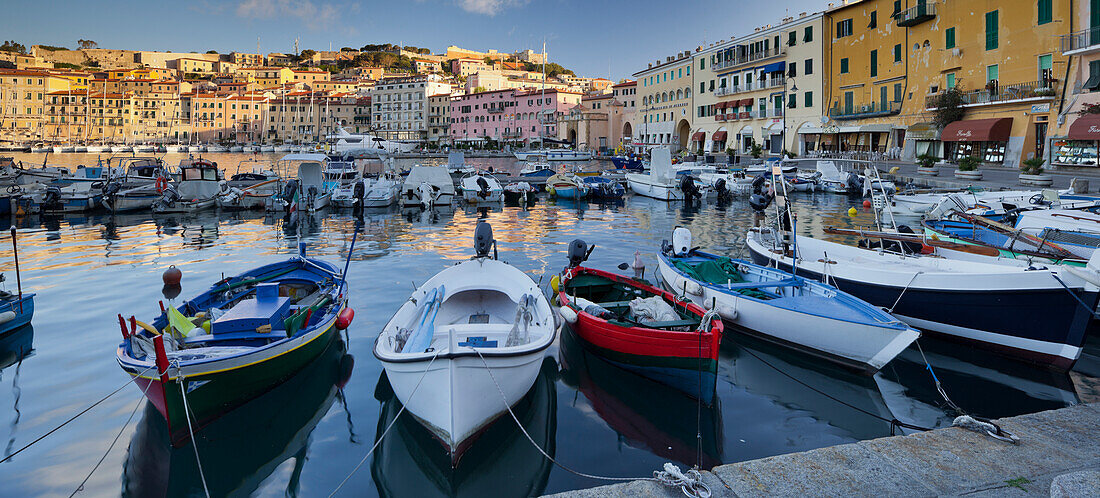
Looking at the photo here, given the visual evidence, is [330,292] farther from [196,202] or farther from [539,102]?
[539,102]

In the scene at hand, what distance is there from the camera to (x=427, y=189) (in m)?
32.4

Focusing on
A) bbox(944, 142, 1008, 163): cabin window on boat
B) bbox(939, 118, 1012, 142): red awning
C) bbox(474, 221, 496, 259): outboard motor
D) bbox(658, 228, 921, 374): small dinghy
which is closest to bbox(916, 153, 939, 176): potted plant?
bbox(939, 118, 1012, 142): red awning

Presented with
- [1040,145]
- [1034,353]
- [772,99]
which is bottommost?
[1034,353]

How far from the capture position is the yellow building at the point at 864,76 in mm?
44781

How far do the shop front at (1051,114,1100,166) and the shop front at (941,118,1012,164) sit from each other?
3081mm

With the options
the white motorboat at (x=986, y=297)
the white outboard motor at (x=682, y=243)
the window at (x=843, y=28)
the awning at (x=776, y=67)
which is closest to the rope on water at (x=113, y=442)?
the white outboard motor at (x=682, y=243)

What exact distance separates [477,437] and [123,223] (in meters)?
25.6

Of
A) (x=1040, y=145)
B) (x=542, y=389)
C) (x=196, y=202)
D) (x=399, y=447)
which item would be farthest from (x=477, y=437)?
(x=1040, y=145)

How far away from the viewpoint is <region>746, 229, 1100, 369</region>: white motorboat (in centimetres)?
860

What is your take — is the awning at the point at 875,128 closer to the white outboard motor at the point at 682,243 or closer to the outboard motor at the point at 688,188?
the outboard motor at the point at 688,188

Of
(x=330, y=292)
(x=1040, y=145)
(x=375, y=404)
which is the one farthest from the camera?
(x=1040, y=145)

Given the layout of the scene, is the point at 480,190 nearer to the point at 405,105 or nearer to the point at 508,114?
the point at 508,114

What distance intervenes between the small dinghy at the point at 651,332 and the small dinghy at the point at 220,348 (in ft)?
11.6

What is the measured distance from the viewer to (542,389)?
8703mm
